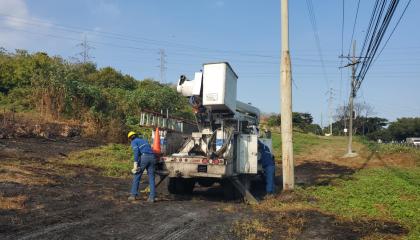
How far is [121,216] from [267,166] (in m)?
6.42

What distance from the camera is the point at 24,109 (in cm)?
2955

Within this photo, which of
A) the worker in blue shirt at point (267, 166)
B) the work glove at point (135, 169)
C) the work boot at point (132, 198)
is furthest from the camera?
the worker in blue shirt at point (267, 166)

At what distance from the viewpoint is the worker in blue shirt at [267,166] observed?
14.5 meters

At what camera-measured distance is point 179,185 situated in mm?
13805

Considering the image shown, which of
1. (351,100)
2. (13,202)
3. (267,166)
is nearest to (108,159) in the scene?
(267,166)

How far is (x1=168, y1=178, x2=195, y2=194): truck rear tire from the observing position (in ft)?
44.8

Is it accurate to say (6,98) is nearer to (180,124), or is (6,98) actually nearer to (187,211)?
(180,124)

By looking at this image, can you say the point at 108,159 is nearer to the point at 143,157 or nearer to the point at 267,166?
the point at 267,166

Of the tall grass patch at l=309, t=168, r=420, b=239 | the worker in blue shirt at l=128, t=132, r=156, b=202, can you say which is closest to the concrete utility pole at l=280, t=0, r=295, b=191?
the tall grass patch at l=309, t=168, r=420, b=239

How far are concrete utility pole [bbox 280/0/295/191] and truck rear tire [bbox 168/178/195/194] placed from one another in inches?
119

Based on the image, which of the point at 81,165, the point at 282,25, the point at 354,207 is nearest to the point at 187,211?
the point at 354,207

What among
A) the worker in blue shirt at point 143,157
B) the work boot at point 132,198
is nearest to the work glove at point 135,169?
the worker in blue shirt at point 143,157

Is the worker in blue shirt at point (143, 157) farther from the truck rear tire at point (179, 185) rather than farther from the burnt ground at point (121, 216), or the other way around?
the truck rear tire at point (179, 185)

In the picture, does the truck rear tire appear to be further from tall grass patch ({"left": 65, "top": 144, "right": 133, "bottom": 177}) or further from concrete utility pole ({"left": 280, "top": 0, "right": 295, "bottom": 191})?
tall grass patch ({"left": 65, "top": 144, "right": 133, "bottom": 177})
